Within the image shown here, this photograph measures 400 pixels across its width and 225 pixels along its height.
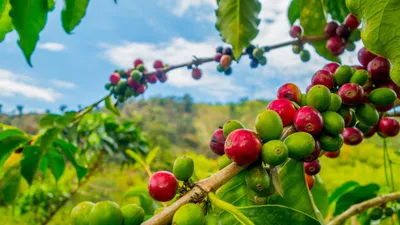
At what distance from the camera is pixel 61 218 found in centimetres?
612

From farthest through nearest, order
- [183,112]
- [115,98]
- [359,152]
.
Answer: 1. [183,112]
2. [359,152]
3. [115,98]

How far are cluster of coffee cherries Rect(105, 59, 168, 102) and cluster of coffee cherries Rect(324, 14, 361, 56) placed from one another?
2.67 ft

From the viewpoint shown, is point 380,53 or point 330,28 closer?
point 380,53

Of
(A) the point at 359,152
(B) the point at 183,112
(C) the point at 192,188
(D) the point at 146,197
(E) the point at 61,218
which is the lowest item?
(B) the point at 183,112

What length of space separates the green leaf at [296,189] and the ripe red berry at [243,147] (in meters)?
0.22

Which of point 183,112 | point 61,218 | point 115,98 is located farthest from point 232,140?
point 183,112

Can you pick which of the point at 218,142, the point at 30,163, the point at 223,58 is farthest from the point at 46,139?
the point at 218,142

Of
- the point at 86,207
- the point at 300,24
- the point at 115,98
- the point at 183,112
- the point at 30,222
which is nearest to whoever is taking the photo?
the point at 86,207

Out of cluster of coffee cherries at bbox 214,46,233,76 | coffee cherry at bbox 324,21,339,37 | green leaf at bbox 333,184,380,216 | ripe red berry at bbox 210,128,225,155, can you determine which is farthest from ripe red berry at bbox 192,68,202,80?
ripe red berry at bbox 210,128,225,155

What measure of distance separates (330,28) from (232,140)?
924 millimetres

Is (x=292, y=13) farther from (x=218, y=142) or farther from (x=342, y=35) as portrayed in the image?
(x=218, y=142)

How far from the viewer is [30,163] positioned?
152 cm

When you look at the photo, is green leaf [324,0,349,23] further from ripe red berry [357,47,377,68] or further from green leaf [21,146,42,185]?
green leaf [21,146,42,185]

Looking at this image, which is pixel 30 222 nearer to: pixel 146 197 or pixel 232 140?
pixel 146 197
